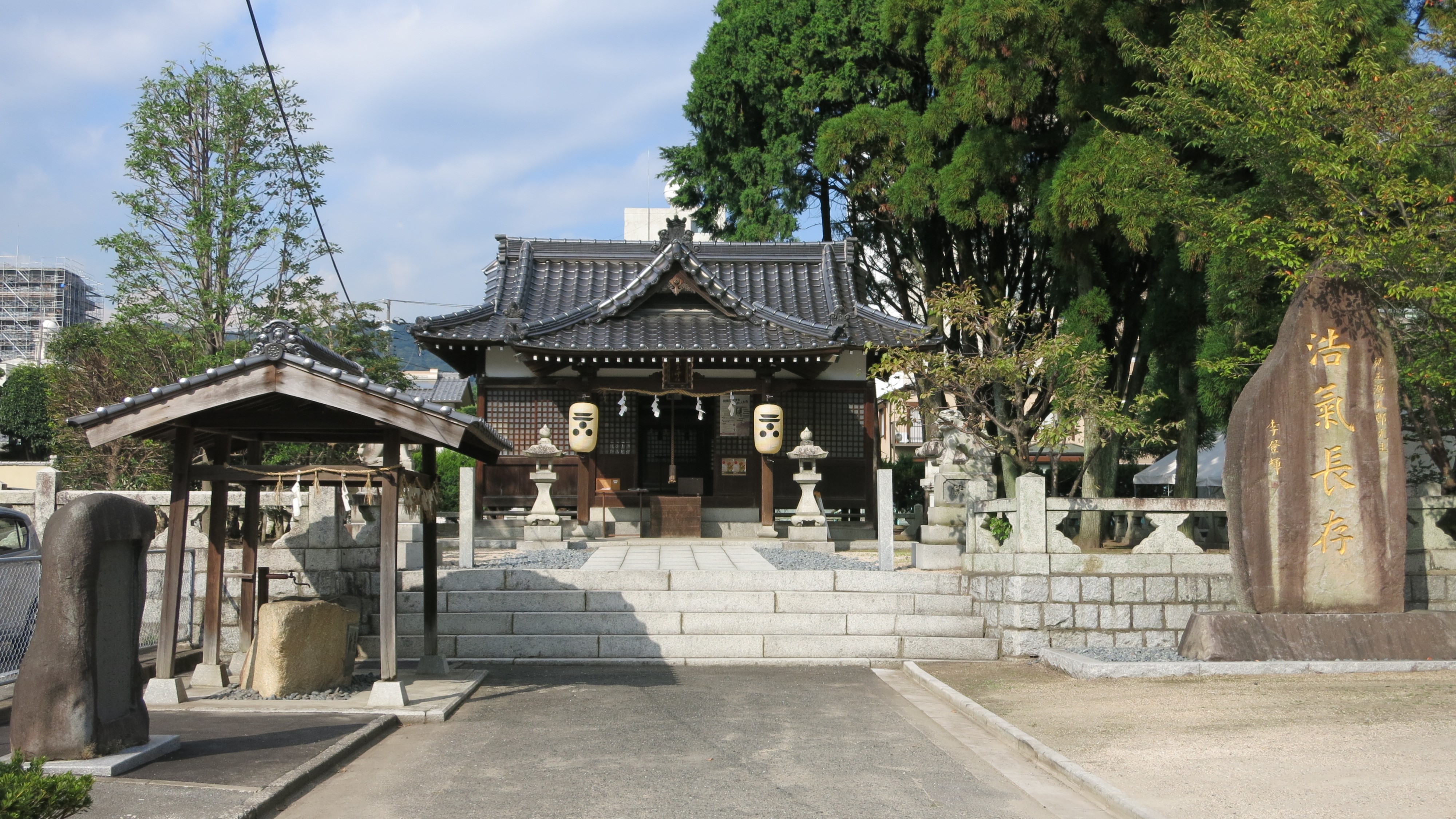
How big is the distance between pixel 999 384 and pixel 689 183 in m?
11.5

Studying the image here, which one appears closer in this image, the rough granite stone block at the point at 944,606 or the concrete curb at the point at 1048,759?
the concrete curb at the point at 1048,759

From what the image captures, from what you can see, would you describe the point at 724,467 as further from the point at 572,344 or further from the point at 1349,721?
the point at 1349,721

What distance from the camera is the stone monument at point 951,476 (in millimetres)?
15680

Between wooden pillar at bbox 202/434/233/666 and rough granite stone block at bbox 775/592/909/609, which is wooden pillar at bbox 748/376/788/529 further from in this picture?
wooden pillar at bbox 202/434/233/666

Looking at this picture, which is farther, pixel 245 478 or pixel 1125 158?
pixel 1125 158

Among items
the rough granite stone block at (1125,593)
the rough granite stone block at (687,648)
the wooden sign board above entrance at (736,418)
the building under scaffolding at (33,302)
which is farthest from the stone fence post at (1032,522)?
the building under scaffolding at (33,302)

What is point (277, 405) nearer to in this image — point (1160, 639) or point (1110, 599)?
point (1110, 599)

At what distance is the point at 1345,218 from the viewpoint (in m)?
10.6

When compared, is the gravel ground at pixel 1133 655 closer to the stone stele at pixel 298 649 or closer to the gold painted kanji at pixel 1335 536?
the gold painted kanji at pixel 1335 536

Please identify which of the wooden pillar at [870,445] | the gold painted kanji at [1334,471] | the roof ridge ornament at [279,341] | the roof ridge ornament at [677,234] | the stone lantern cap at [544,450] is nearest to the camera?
the roof ridge ornament at [279,341]

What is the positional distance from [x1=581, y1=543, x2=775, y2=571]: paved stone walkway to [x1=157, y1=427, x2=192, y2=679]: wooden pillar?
4666 millimetres

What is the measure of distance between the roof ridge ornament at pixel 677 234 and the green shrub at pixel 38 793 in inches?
620

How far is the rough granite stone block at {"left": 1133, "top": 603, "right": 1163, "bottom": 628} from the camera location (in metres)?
11.4

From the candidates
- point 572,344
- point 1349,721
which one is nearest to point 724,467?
point 572,344
